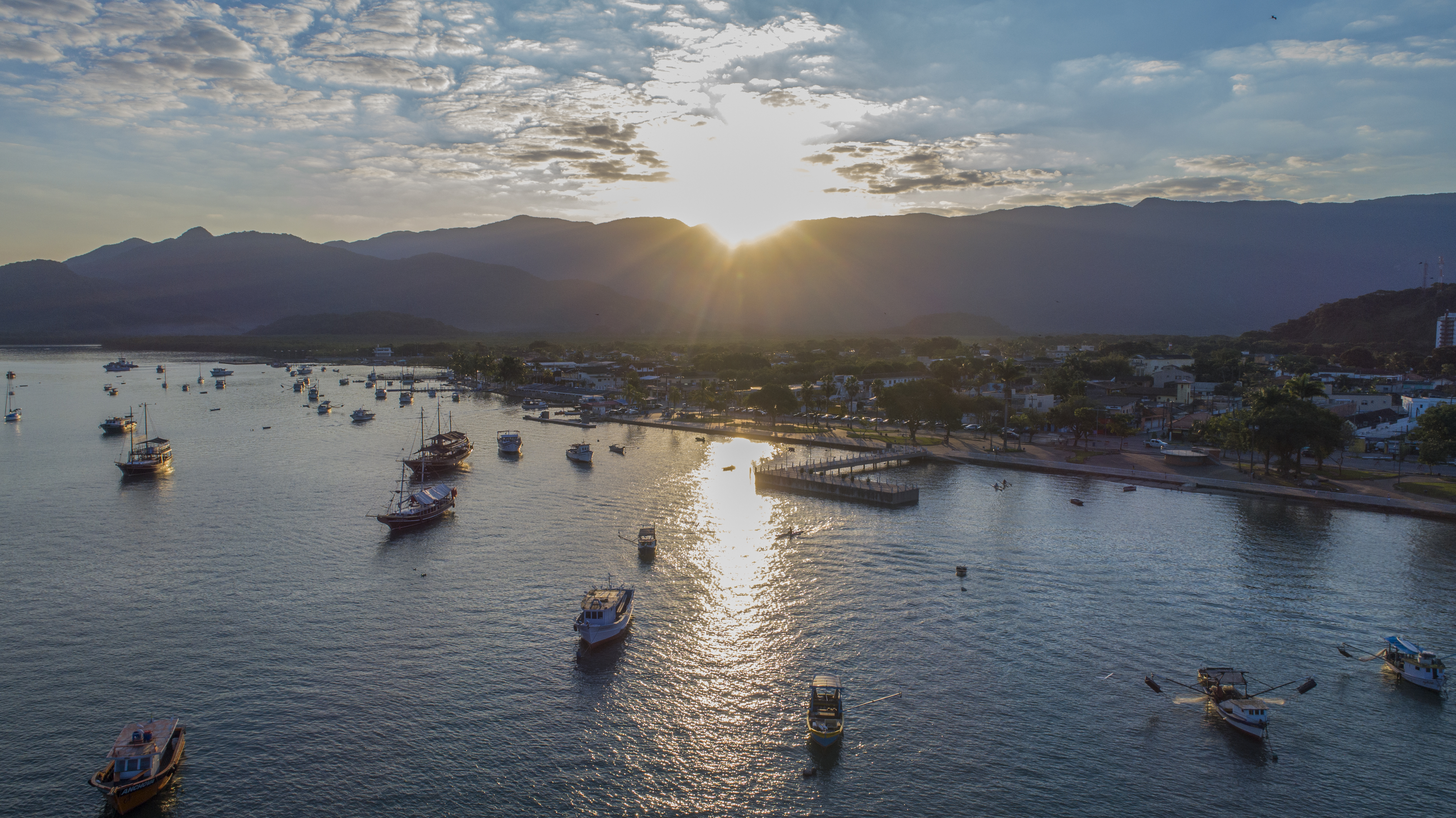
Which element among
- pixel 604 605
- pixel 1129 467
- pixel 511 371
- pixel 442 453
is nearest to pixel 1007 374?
pixel 1129 467

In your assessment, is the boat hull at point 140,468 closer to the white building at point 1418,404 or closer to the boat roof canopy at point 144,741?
the boat roof canopy at point 144,741

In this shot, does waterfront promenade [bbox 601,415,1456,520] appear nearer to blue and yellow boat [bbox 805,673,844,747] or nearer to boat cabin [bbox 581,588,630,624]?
boat cabin [bbox 581,588,630,624]

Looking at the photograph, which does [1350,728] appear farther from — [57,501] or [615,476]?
[57,501]

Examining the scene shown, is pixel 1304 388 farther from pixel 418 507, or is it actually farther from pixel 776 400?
pixel 418 507

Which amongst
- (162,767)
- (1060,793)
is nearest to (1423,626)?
(1060,793)

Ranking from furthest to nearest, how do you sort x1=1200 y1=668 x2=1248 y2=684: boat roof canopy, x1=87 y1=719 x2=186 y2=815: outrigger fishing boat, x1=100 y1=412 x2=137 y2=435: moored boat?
x1=100 y1=412 x2=137 y2=435: moored boat < x1=1200 y1=668 x2=1248 y2=684: boat roof canopy < x1=87 y1=719 x2=186 y2=815: outrigger fishing boat

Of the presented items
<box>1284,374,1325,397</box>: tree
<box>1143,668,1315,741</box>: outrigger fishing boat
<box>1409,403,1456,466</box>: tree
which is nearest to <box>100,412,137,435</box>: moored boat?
<box>1143,668,1315,741</box>: outrigger fishing boat
